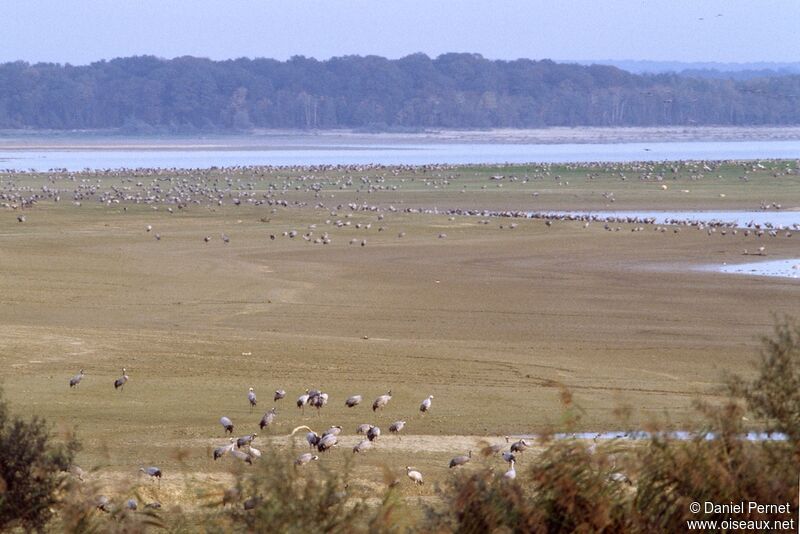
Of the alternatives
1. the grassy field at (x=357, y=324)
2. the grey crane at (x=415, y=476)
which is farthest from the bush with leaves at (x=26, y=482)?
the grey crane at (x=415, y=476)

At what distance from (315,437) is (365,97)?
511 ft

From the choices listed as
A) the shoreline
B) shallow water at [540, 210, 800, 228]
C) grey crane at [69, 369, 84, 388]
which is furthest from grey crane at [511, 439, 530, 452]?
the shoreline

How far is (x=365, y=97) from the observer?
16650 cm

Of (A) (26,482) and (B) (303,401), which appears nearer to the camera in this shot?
(A) (26,482)

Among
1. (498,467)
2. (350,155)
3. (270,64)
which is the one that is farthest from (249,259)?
(270,64)

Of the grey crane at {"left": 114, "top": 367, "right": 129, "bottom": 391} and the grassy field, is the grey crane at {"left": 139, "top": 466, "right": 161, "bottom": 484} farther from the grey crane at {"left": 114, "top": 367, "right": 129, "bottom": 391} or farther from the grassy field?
the grey crane at {"left": 114, "top": 367, "right": 129, "bottom": 391}

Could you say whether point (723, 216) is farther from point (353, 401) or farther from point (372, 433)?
point (372, 433)

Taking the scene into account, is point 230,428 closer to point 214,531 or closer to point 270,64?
point 214,531

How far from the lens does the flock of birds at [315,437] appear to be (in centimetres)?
1121

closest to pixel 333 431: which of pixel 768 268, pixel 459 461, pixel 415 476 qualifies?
pixel 415 476

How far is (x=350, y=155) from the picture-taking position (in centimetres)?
9719

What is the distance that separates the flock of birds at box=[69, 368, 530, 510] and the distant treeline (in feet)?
449

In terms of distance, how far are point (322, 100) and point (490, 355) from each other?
14517 centimetres

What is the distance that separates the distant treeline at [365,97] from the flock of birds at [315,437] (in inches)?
5394
